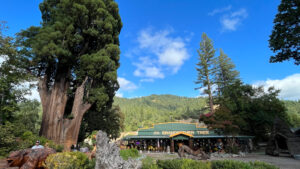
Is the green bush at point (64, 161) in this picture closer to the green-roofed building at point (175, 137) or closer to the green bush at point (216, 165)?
the green bush at point (216, 165)

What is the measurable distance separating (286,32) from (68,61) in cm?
2177

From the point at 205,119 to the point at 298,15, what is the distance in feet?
40.3

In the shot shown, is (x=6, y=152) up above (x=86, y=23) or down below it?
below

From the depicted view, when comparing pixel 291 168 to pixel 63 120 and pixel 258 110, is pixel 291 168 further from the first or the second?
pixel 63 120

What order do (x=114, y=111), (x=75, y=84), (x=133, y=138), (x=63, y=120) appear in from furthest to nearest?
1. (x=114, y=111)
2. (x=133, y=138)
3. (x=75, y=84)
4. (x=63, y=120)

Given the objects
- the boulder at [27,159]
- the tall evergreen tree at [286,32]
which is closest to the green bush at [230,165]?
the boulder at [27,159]

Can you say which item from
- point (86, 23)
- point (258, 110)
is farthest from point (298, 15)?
point (86, 23)

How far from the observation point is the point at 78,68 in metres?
17.2

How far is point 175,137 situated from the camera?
60.4ft

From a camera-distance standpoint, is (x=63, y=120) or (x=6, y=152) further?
(x=63, y=120)

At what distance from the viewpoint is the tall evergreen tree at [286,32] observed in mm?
11602

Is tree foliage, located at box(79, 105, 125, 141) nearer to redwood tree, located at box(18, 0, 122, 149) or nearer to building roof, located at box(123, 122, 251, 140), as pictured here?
building roof, located at box(123, 122, 251, 140)

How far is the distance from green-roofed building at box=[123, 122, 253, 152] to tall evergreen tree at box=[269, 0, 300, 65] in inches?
420

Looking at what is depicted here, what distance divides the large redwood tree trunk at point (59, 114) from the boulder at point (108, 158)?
10.5 metres
